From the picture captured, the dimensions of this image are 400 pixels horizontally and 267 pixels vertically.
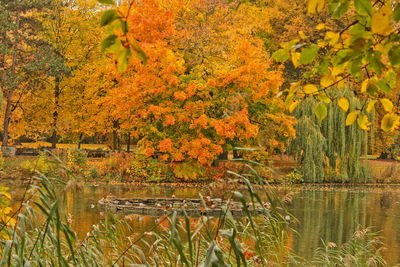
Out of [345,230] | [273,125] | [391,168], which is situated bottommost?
[345,230]

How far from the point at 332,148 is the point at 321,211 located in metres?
9.20

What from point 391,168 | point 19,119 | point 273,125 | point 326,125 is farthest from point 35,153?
point 391,168

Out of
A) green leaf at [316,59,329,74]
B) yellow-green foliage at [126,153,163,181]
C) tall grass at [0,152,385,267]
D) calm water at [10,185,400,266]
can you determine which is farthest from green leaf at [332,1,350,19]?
yellow-green foliage at [126,153,163,181]

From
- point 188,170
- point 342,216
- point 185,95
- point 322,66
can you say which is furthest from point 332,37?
point 188,170

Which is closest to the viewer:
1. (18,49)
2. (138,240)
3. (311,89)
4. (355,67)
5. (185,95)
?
(355,67)

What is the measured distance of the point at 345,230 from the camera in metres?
12.2

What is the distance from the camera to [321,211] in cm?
1502

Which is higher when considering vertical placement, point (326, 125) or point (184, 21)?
point (184, 21)

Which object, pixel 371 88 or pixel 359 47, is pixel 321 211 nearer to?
pixel 371 88

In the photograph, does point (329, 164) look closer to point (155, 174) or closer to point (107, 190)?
point (155, 174)

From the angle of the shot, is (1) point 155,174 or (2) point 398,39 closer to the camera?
(2) point 398,39

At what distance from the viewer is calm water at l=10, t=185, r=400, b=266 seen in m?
10.9

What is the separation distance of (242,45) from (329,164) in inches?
304

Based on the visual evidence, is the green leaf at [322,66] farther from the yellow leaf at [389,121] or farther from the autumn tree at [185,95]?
the autumn tree at [185,95]
